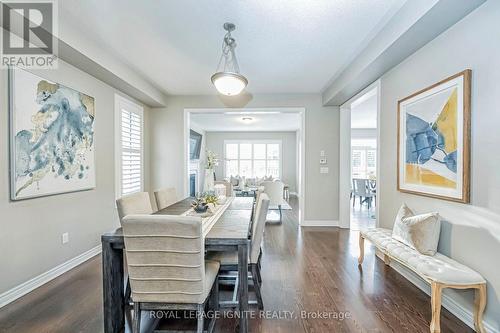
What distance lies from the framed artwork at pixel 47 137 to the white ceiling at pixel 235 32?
2.26ft

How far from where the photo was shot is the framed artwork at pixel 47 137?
2404 millimetres

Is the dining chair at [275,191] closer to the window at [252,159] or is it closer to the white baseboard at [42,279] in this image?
the white baseboard at [42,279]

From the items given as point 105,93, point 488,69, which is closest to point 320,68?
point 488,69

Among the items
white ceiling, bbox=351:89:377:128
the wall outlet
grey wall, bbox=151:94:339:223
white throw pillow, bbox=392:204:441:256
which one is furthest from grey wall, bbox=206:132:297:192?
white throw pillow, bbox=392:204:441:256

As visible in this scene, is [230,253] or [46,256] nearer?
[230,253]

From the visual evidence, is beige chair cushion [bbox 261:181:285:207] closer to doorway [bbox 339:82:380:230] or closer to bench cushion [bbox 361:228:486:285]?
doorway [bbox 339:82:380:230]

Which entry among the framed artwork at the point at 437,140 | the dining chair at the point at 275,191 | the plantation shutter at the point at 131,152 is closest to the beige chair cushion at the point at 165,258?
the framed artwork at the point at 437,140

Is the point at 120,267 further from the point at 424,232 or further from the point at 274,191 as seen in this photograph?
the point at 274,191

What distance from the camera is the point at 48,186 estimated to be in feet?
9.09

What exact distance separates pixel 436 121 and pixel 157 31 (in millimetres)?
2890

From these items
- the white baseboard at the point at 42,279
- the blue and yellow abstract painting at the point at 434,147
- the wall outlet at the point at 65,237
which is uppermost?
the blue and yellow abstract painting at the point at 434,147

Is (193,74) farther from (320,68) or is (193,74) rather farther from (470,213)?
(470,213)

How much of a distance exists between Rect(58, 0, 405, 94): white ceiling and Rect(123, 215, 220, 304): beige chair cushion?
6.24 feet

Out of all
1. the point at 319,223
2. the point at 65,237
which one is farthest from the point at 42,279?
the point at 319,223
